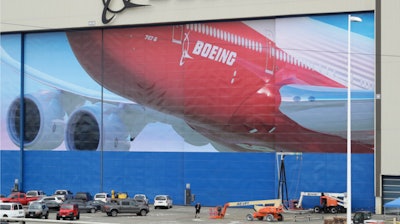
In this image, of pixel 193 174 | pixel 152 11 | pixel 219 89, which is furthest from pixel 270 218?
pixel 152 11

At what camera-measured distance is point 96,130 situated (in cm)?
7550

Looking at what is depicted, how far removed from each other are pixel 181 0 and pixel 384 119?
21.4 meters

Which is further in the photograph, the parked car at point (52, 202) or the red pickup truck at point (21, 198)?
the red pickup truck at point (21, 198)

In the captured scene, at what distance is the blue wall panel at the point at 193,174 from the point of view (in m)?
65.6

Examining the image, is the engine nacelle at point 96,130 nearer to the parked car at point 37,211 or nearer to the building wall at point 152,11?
the building wall at point 152,11

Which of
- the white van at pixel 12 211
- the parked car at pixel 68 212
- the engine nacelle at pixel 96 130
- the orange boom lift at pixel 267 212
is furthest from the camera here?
the engine nacelle at pixel 96 130

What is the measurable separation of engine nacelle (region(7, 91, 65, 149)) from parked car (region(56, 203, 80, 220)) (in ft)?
69.1

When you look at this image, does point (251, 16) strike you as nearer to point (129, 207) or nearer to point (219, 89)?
point (219, 89)

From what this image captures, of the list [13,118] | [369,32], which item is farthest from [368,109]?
[13,118]

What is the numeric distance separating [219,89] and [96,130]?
44.8 feet

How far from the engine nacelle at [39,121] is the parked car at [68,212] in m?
21.1

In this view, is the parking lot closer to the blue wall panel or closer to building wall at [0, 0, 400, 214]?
the blue wall panel

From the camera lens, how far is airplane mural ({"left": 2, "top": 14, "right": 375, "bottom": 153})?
217 feet

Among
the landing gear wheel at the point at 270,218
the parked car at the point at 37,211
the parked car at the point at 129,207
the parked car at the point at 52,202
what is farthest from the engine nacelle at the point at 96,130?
the landing gear wheel at the point at 270,218
